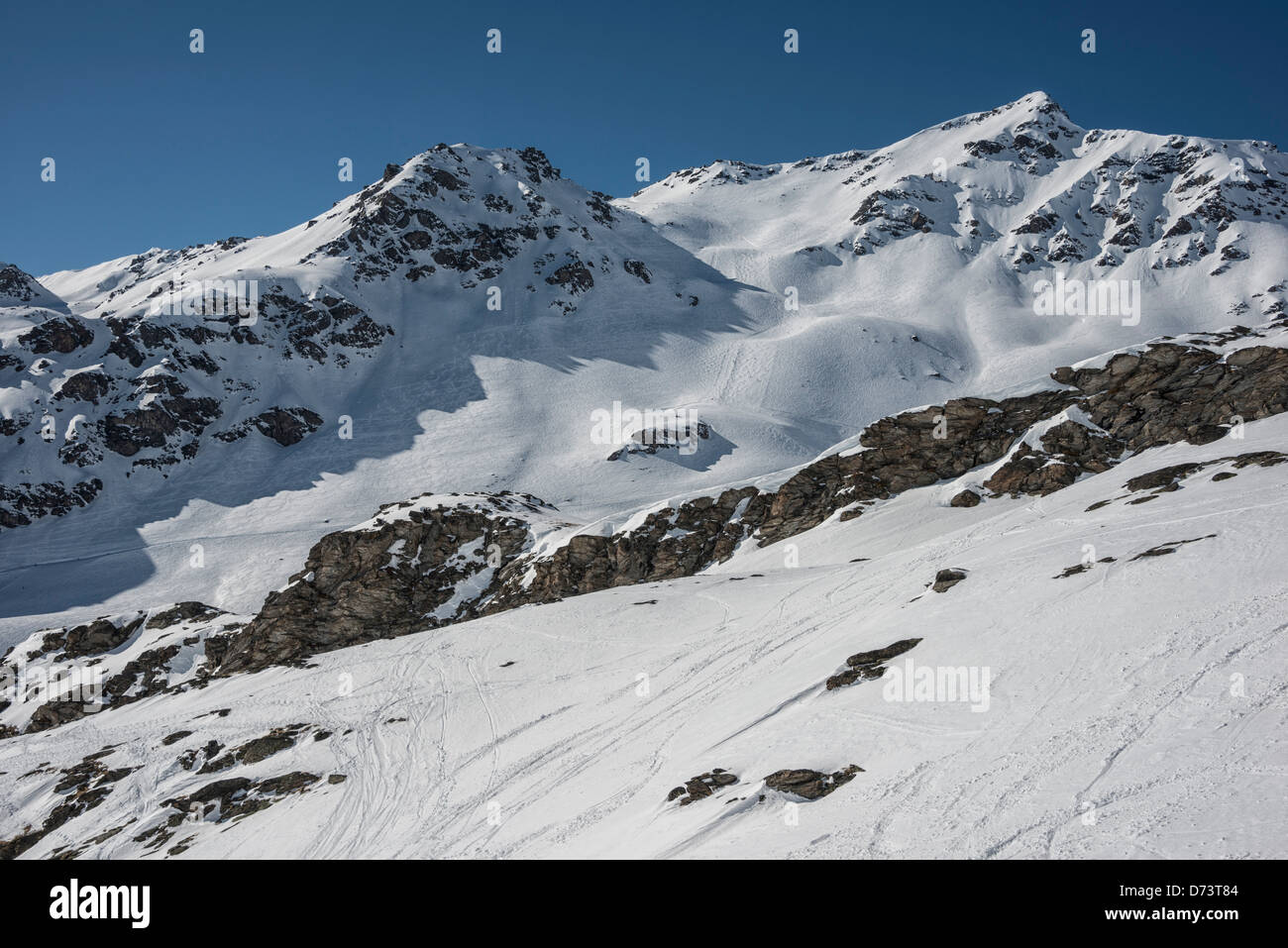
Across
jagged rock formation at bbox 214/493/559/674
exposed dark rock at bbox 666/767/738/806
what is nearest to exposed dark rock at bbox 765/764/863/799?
exposed dark rock at bbox 666/767/738/806

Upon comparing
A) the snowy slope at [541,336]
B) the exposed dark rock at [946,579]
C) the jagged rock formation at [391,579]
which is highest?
the snowy slope at [541,336]

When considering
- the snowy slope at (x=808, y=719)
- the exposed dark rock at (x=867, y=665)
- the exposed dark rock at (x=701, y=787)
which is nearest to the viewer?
the snowy slope at (x=808, y=719)

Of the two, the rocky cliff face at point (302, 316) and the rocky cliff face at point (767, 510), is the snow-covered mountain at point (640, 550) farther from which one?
the rocky cliff face at point (302, 316)

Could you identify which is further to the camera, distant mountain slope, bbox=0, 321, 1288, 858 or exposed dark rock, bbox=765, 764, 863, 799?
exposed dark rock, bbox=765, 764, 863, 799

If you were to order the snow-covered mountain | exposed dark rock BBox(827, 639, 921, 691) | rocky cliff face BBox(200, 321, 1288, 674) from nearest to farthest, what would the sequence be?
the snow-covered mountain < exposed dark rock BBox(827, 639, 921, 691) < rocky cliff face BBox(200, 321, 1288, 674)

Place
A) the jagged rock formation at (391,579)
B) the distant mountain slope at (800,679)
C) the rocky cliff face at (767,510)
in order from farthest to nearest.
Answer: the jagged rock formation at (391,579)
the rocky cliff face at (767,510)
the distant mountain slope at (800,679)

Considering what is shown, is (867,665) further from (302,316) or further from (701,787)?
(302,316)

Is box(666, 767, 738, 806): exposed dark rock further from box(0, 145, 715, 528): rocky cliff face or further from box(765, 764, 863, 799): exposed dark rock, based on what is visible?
box(0, 145, 715, 528): rocky cliff face

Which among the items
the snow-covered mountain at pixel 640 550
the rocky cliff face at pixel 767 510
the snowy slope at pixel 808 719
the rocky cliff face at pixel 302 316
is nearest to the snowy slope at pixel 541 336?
the rocky cliff face at pixel 302 316

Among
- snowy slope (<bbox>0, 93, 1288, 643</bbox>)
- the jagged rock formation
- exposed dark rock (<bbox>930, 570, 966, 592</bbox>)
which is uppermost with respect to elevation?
snowy slope (<bbox>0, 93, 1288, 643</bbox>)

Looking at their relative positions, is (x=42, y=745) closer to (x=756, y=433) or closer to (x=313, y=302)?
(x=756, y=433)
